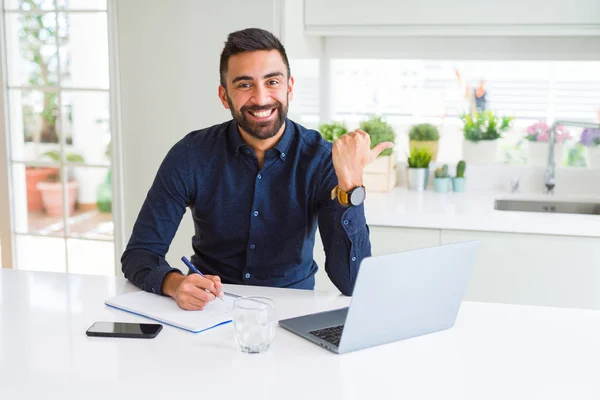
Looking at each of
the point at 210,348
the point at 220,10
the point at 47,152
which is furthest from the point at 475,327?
the point at 47,152

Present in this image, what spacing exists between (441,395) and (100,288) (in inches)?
40.2

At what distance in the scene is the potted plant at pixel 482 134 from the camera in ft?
11.9

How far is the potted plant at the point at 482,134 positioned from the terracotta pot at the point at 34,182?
207 cm

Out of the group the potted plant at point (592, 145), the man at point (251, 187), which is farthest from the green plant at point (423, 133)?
the man at point (251, 187)

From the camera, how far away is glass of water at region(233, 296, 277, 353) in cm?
150

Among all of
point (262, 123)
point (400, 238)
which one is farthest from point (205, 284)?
point (400, 238)

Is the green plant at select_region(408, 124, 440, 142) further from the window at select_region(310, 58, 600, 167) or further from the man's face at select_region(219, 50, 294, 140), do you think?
the man's face at select_region(219, 50, 294, 140)

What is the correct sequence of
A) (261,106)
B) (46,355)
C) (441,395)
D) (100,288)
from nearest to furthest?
(441,395) < (46,355) < (100,288) < (261,106)

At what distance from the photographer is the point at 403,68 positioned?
3.76 meters

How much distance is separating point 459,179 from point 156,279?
2.06 metres

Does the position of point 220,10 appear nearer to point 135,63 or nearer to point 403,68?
point 135,63

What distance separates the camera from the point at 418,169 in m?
3.60

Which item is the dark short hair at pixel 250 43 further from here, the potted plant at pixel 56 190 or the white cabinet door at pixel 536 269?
the potted plant at pixel 56 190

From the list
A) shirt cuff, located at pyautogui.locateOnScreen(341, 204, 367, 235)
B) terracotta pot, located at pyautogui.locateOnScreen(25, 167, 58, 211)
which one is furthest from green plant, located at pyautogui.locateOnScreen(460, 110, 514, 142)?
terracotta pot, located at pyautogui.locateOnScreen(25, 167, 58, 211)
